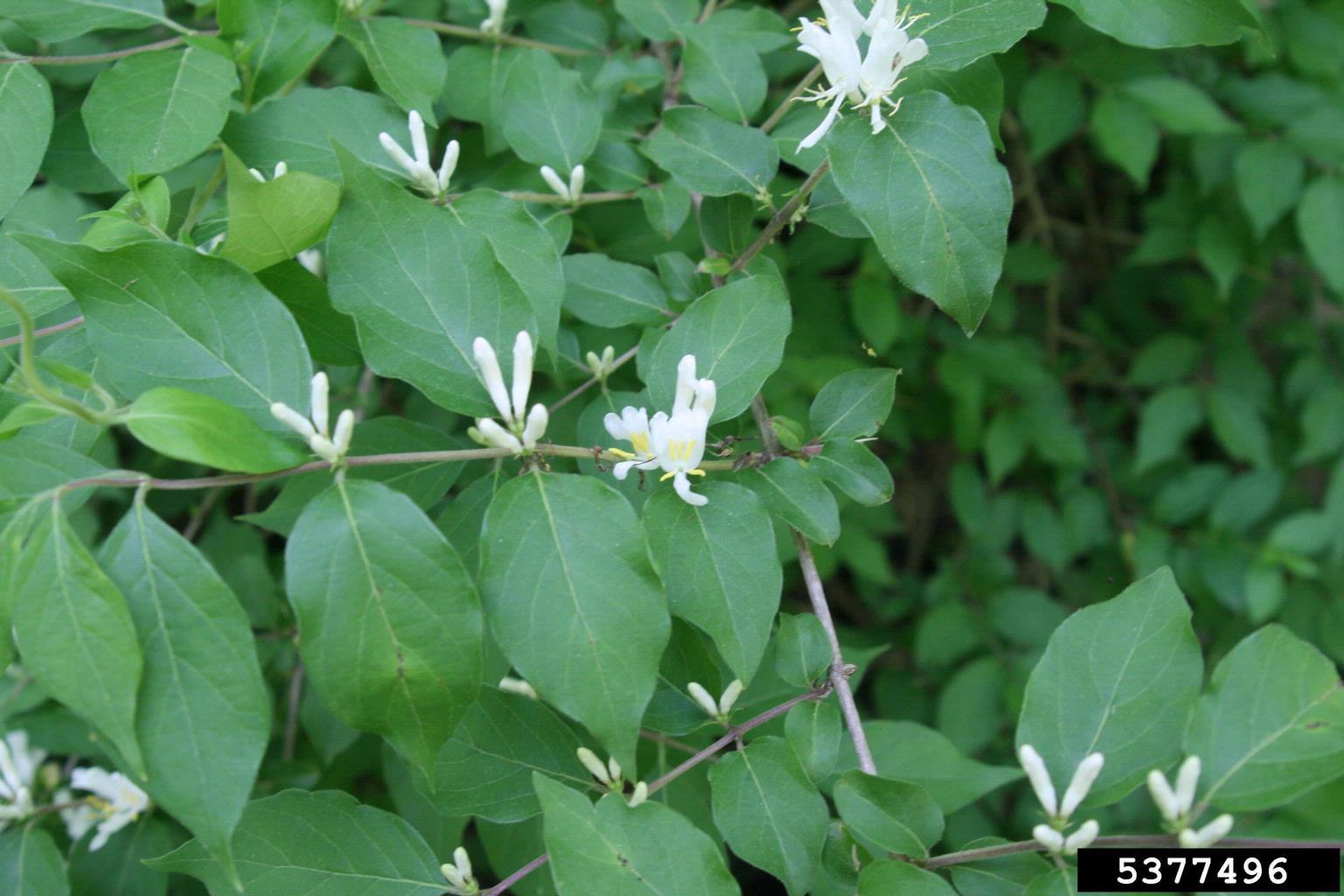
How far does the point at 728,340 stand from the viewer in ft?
3.27

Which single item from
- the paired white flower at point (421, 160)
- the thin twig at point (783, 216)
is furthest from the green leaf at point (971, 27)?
the paired white flower at point (421, 160)

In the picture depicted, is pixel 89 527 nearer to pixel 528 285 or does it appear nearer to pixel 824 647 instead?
pixel 528 285

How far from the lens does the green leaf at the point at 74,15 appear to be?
116 centimetres

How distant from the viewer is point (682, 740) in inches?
58.0

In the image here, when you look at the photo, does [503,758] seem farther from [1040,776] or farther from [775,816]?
[1040,776]

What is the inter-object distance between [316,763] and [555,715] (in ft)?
2.45

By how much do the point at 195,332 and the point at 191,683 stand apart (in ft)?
1.01

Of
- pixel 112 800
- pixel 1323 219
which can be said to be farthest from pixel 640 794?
pixel 1323 219

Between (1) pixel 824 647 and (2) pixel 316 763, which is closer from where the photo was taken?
(1) pixel 824 647

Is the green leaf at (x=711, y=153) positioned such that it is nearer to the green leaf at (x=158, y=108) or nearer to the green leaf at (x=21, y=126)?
the green leaf at (x=158, y=108)

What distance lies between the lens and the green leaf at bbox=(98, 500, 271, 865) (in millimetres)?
775

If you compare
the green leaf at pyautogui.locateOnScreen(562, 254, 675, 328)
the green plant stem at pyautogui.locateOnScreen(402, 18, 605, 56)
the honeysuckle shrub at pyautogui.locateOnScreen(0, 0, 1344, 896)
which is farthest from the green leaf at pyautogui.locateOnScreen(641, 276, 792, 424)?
the green plant stem at pyautogui.locateOnScreen(402, 18, 605, 56)

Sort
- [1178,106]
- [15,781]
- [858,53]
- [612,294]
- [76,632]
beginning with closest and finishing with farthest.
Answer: [76,632] < [858,53] < [612,294] < [15,781] < [1178,106]

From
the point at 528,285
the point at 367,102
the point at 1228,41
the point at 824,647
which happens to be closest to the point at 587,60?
the point at 367,102
